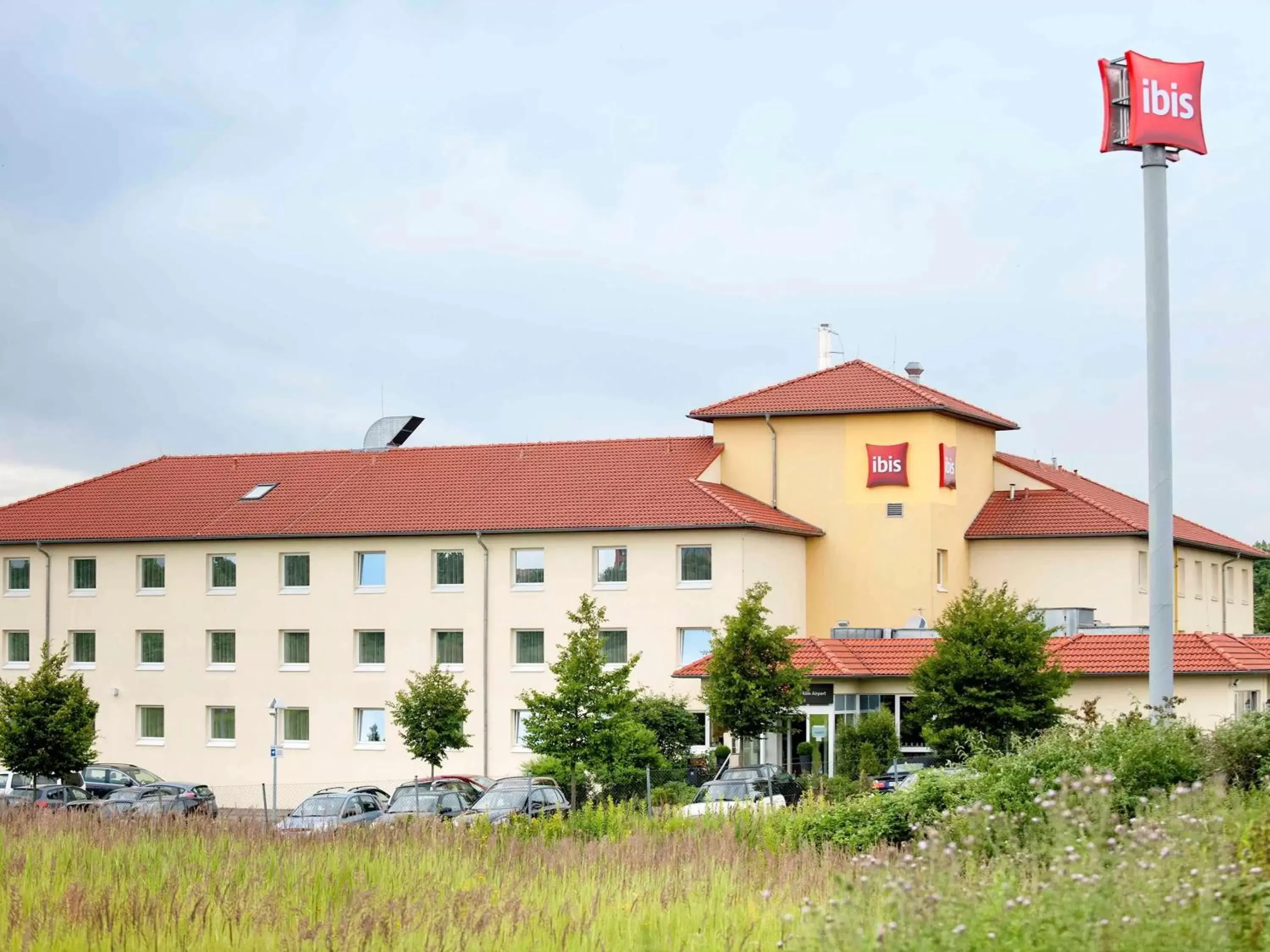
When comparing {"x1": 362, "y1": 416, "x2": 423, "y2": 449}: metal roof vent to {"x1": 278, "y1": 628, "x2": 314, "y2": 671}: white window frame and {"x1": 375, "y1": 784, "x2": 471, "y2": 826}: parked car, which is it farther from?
{"x1": 375, "y1": 784, "x2": 471, "y2": 826}: parked car

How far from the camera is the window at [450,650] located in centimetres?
5322

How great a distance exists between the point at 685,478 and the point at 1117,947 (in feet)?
151

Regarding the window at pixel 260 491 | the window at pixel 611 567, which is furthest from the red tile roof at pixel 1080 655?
the window at pixel 260 491

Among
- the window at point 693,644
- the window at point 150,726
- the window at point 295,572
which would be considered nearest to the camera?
the window at point 693,644

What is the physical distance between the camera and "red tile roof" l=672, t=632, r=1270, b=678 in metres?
43.2

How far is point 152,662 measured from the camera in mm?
57250

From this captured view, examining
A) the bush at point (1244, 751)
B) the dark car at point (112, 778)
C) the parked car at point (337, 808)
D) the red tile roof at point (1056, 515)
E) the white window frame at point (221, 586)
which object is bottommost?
the dark car at point (112, 778)

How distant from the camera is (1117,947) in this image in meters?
8.33

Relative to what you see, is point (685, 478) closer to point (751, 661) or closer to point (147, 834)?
point (751, 661)

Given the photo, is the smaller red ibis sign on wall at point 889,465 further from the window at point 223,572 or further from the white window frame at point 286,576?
the window at point 223,572

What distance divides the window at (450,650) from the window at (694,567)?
710 centimetres

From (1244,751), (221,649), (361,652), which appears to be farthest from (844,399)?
(1244,751)

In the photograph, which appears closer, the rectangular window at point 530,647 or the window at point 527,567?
the rectangular window at point 530,647

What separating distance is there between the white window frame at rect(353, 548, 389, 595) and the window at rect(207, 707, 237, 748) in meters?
5.82
